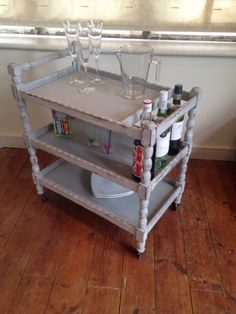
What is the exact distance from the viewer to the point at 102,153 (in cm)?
123

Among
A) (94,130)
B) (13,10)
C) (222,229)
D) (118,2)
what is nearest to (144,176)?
(94,130)

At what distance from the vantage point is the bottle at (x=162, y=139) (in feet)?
3.36

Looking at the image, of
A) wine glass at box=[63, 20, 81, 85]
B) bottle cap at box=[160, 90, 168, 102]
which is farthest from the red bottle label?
wine glass at box=[63, 20, 81, 85]

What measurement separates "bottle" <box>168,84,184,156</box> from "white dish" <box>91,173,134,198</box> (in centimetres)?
29

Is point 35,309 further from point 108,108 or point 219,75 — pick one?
point 219,75

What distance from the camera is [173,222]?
1.43m

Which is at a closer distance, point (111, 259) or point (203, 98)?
point (111, 259)

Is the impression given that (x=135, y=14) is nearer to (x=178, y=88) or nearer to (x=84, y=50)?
(x=84, y=50)

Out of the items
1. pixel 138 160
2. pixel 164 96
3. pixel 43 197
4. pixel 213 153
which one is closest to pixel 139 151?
pixel 138 160

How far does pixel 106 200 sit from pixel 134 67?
1.93 feet

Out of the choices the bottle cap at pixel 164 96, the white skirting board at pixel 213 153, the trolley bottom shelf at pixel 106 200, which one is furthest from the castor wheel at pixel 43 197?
the white skirting board at pixel 213 153

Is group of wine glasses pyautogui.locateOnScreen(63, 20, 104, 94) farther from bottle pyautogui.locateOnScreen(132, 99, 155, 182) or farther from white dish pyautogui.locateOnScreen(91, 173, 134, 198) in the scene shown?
white dish pyautogui.locateOnScreen(91, 173, 134, 198)

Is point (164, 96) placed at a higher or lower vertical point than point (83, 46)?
lower

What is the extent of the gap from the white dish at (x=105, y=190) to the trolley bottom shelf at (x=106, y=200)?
0.7 inches
